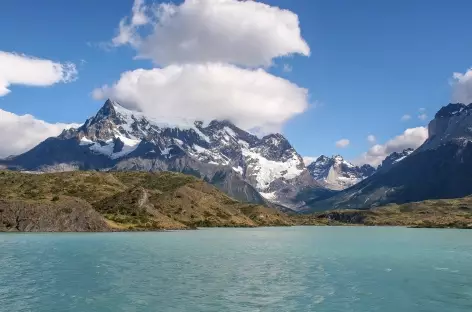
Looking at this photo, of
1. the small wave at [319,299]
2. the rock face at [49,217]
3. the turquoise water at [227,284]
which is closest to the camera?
the turquoise water at [227,284]

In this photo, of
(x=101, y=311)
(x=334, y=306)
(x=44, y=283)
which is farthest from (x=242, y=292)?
(x=44, y=283)

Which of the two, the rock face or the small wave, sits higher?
the rock face

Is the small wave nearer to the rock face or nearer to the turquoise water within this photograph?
the turquoise water

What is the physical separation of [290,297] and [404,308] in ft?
37.2

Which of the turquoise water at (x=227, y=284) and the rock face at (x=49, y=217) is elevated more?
the rock face at (x=49, y=217)

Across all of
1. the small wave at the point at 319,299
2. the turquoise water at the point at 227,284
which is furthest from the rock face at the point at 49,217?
the small wave at the point at 319,299

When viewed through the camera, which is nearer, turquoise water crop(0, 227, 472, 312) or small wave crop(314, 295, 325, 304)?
turquoise water crop(0, 227, 472, 312)

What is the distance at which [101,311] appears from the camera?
138 feet

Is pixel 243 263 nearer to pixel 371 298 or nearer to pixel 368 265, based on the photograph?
pixel 368 265

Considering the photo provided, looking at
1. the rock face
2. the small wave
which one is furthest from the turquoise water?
the rock face

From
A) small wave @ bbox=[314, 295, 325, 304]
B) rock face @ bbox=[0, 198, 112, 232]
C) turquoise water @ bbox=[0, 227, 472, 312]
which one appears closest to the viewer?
turquoise water @ bbox=[0, 227, 472, 312]

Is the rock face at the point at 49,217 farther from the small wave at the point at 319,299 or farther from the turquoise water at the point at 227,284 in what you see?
the small wave at the point at 319,299

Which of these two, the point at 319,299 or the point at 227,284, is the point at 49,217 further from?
the point at 319,299

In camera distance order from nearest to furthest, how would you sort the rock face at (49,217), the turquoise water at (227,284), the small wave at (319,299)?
1. the turquoise water at (227,284)
2. the small wave at (319,299)
3. the rock face at (49,217)
